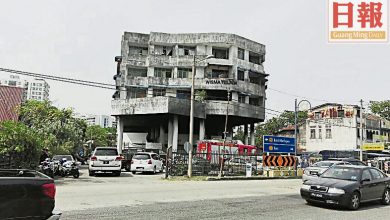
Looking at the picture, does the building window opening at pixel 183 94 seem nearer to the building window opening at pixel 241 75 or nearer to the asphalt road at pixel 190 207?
the building window opening at pixel 241 75

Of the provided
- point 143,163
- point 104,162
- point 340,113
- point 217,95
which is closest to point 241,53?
point 217,95

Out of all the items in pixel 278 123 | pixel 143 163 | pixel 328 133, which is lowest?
pixel 143 163

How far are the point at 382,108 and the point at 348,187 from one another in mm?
62750

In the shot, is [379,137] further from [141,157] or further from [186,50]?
[141,157]

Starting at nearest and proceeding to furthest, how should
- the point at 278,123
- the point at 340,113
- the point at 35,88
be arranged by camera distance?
the point at 340,113 → the point at 278,123 → the point at 35,88

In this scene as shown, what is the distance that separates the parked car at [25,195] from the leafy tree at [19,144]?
12241mm

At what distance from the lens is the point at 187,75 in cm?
4847

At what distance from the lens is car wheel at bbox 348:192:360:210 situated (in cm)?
1127

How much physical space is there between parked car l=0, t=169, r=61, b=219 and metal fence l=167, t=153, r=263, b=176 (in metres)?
18.1

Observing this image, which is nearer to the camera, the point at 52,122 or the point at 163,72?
the point at 52,122

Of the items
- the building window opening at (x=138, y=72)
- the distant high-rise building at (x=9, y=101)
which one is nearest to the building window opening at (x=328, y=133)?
the building window opening at (x=138, y=72)

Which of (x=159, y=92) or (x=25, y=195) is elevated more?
(x=159, y=92)

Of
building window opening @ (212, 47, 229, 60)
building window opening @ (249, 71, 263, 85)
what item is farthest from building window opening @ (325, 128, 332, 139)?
building window opening @ (212, 47, 229, 60)

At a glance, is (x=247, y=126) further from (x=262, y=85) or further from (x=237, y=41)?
(x=237, y=41)
